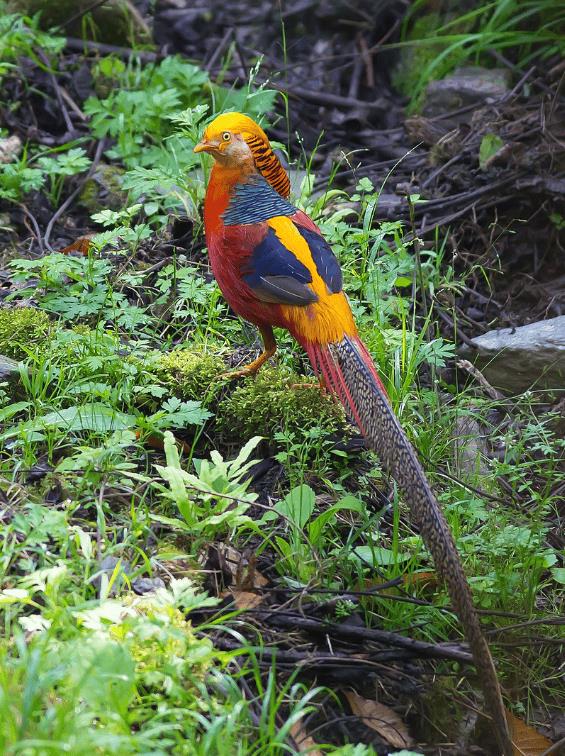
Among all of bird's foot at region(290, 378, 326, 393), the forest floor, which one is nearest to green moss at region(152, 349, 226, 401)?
the forest floor

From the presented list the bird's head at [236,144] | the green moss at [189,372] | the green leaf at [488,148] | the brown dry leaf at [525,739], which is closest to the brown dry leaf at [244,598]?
the brown dry leaf at [525,739]

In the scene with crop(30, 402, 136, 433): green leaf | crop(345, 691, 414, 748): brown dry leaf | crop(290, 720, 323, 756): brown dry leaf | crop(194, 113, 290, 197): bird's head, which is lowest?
crop(345, 691, 414, 748): brown dry leaf

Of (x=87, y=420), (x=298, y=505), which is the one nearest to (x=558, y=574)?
(x=298, y=505)

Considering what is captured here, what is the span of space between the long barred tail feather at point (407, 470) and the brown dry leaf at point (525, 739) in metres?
0.30

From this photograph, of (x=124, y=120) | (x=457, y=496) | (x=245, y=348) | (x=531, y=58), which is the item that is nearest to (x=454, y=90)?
(x=531, y=58)

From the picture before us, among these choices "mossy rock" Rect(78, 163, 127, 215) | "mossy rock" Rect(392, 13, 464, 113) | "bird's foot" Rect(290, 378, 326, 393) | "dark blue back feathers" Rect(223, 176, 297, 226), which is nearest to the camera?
"dark blue back feathers" Rect(223, 176, 297, 226)

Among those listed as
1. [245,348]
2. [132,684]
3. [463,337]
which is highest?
[132,684]

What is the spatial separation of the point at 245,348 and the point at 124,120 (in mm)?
2118

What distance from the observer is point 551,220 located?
5383 millimetres

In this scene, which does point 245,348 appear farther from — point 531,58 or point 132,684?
point 531,58

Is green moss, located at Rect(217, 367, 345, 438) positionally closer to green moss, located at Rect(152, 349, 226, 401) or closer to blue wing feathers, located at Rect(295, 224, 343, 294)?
green moss, located at Rect(152, 349, 226, 401)

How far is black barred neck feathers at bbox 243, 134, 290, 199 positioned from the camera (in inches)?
155

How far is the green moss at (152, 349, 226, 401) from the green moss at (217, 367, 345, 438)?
→ 117 mm

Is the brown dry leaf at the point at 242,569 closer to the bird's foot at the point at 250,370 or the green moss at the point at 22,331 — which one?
the bird's foot at the point at 250,370
